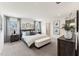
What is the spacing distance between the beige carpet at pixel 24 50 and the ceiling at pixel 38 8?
639 millimetres

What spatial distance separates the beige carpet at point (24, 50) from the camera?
1.65 meters

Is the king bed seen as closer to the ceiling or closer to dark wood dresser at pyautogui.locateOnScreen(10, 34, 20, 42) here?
dark wood dresser at pyautogui.locateOnScreen(10, 34, 20, 42)

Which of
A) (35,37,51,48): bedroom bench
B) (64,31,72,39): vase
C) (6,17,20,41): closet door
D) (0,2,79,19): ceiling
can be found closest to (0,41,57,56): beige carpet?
(35,37,51,48): bedroom bench

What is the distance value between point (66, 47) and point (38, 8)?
3.36 feet

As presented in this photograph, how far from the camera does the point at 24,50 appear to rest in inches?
66.1

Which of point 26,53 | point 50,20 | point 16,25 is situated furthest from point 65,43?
point 16,25

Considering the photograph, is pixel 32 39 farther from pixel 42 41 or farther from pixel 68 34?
pixel 68 34

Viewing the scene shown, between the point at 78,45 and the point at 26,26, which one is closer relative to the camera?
the point at 78,45

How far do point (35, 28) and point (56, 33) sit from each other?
483 mm

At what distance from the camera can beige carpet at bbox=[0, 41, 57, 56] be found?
1.65m

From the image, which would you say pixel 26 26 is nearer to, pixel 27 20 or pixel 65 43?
pixel 27 20

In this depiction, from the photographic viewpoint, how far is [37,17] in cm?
173

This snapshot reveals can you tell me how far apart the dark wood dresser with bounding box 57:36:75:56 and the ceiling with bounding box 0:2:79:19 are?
569mm

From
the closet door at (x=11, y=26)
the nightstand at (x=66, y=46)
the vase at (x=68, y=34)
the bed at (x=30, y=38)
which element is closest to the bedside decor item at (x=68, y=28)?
the vase at (x=68, y=34)
